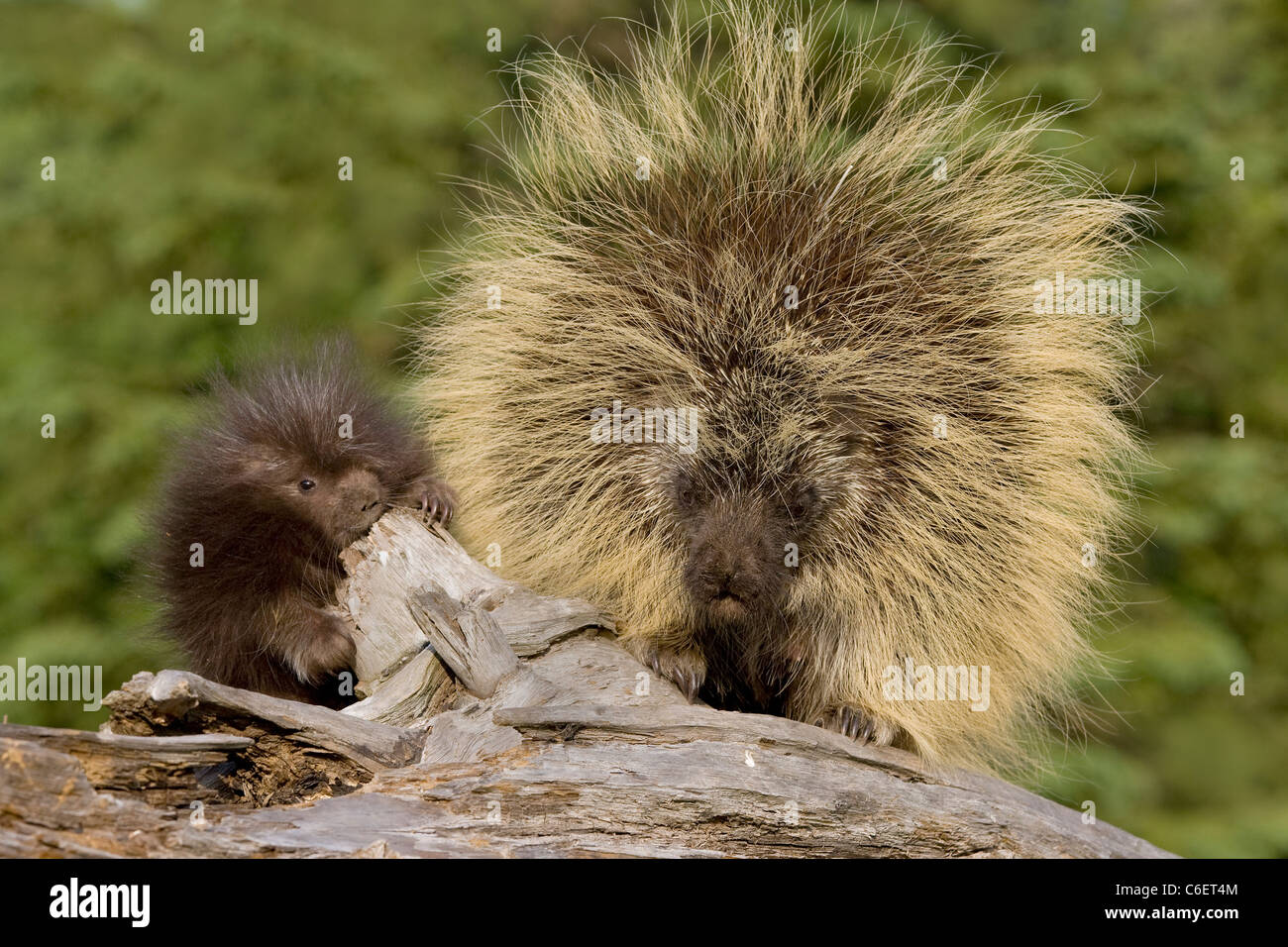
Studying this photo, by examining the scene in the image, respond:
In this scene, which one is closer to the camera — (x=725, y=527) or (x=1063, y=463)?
(x=725, y=527)

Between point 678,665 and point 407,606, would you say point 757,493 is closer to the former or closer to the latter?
point 678,665

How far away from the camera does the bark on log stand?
7.05 ft

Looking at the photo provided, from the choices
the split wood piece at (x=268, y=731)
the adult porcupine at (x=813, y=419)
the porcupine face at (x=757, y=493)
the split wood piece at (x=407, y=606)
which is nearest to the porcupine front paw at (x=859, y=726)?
the adult porcupine at (x=813, y=419)

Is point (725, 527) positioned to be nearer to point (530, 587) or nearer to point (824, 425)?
point (824, 425)

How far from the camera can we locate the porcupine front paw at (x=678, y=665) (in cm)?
308

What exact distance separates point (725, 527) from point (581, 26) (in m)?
5.60

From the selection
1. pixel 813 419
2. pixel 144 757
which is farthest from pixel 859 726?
pixel 144 757

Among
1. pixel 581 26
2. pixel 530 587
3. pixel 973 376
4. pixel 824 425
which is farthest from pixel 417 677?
pixel 581 26

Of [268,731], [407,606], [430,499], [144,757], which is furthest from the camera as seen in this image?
[430,499]

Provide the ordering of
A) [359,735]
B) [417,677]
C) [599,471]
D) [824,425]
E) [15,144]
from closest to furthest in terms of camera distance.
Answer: [359,735] < [417,677] < [824,425] < [599,471] < [15,144]

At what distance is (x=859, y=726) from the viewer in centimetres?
306

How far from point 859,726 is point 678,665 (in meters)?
0.52

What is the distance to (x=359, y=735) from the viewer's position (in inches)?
97.8

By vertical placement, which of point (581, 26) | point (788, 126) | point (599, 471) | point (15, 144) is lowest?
point (599, 471)
